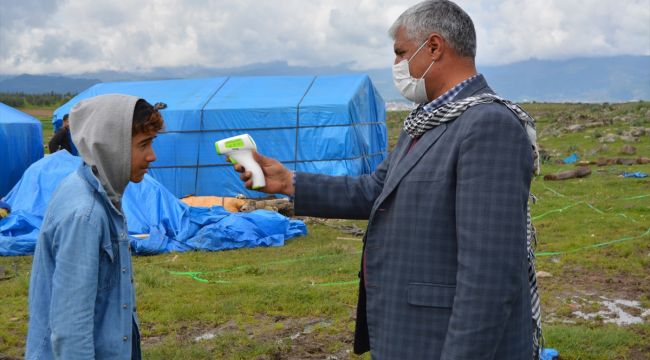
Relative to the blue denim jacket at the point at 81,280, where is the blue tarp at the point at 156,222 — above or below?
below

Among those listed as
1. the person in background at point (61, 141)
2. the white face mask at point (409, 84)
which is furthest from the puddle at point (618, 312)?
the person in background at point (61, 141)

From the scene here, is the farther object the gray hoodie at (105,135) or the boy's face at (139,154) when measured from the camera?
the boy's face at (139,154)

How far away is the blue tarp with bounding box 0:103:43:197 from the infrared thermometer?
12185 millimetres

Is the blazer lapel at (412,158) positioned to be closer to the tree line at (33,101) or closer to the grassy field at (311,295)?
the grassy field at (311,295)

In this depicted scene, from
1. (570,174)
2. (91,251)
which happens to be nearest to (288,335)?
(91,251)

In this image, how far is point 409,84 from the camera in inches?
89.0

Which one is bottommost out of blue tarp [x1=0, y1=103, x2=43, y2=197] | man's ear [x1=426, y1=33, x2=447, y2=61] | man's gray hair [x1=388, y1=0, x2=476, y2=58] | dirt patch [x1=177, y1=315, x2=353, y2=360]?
dirt patch [x1=177, y1=315, x2=353, y2=360]

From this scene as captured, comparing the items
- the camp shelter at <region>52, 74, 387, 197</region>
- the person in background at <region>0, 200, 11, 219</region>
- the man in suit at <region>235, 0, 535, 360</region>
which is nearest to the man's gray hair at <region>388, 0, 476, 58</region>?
the man in suit at <region>235, 0, 535, 360</region>

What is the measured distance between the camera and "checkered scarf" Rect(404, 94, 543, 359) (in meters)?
1.99

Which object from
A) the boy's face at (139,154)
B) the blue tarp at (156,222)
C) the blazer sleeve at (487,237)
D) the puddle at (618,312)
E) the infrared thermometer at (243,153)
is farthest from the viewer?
the blue tarp at (156,222)

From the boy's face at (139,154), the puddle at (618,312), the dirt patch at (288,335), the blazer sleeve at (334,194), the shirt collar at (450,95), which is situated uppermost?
the shirt collar at (450,95)

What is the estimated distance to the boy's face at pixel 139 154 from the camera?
244 cm

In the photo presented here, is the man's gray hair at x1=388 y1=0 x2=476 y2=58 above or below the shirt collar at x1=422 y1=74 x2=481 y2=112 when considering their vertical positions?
above

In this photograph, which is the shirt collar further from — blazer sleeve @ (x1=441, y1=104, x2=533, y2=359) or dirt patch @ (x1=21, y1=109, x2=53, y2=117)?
dirt patch @ (x1=21, y1=109, x2=53, y2=117)
